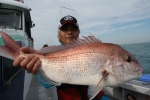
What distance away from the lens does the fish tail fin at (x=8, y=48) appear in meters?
1.86

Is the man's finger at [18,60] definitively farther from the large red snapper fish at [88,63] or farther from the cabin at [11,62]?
the cabin at [11,62]

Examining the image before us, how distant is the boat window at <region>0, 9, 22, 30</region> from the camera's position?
14.1ft

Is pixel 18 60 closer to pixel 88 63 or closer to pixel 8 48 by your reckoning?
pixel 8 48

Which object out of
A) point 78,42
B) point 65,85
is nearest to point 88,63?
point 78,42

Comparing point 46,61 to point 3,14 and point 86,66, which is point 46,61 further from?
point 3,14

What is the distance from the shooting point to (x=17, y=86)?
3.23 m

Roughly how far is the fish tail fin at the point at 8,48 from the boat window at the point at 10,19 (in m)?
2.46

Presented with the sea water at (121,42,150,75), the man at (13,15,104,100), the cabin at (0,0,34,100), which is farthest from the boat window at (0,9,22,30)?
the sea water at (121,42,150,75)

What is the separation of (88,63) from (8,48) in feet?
3.26

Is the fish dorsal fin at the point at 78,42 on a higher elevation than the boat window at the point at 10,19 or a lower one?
lower

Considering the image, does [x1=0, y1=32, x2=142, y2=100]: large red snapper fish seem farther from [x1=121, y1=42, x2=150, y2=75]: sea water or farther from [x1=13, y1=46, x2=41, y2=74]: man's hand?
[x1=121, y1=42, x2=150, y2=75]: sea water

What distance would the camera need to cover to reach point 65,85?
2.51 meters

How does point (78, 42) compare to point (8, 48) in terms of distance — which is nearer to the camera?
point (8, 48)

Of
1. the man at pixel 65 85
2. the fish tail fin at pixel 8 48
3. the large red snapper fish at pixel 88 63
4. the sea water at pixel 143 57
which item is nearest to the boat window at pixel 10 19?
the man at pixel 65 85
